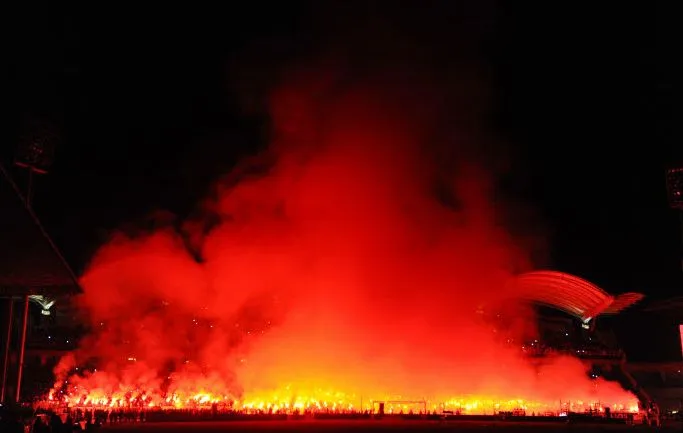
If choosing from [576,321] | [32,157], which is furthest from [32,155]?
[576,321]

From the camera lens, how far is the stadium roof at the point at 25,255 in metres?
19.9

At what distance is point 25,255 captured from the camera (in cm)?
2250

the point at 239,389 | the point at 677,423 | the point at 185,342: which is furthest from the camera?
the point at 185,342

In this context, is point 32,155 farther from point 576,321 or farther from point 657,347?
point 657,347

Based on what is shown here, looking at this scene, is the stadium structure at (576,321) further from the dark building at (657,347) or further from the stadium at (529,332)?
the dark building at (657,347)

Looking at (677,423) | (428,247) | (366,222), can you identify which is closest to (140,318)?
(366,222)

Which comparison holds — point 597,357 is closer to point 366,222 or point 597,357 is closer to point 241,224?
point 366,222

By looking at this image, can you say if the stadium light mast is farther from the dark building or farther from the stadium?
the dark building

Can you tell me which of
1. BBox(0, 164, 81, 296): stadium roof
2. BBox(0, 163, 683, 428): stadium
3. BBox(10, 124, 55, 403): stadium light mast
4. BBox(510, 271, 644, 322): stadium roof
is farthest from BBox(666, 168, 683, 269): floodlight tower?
BBox(10, 124, 55, 403): stadium light mast

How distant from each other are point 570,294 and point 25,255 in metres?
26.5

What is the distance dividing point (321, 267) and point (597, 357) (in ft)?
50.4

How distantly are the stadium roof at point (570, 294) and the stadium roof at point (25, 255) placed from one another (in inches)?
799

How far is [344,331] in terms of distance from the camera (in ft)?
94.4

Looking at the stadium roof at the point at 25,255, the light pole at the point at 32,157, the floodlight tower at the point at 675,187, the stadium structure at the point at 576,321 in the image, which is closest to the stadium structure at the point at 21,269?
Answer: the stadium roof at the point at 25,255
